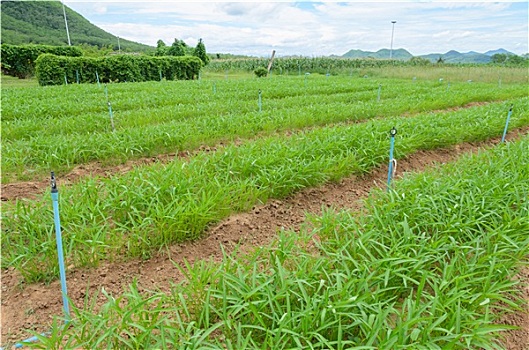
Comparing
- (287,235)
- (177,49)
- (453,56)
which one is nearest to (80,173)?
(287,235)

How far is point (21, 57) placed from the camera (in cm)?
2078

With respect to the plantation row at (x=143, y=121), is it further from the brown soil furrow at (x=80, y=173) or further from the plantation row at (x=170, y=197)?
the plantation row at (x=170, y=197)

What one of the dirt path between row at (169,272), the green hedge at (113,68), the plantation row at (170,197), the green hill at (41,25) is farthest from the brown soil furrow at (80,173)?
the green hill at (41,25)

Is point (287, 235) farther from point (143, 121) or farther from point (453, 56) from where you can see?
point (453, 56)

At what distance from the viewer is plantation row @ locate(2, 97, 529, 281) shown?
2.44 metres

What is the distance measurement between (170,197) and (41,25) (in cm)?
8658

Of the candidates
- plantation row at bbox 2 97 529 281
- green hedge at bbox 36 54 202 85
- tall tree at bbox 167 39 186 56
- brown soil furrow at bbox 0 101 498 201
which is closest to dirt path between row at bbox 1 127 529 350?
plantation row at bbox 2 97 529 281

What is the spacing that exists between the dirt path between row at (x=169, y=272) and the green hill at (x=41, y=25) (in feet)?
223

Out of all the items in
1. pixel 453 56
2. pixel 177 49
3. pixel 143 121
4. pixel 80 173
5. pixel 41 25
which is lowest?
pixel 80 173

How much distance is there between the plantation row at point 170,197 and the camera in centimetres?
244

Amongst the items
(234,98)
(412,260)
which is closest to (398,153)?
(412,260)

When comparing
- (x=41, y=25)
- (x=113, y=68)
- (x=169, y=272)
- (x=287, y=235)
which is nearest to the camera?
(x=169, y=272)

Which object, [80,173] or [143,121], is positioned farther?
[143,121]

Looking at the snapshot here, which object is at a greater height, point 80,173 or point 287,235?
point 80,173
